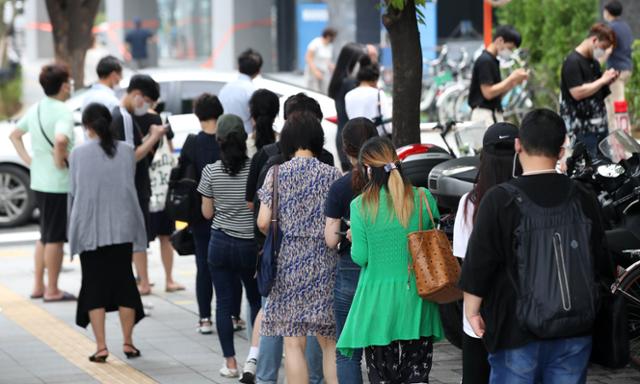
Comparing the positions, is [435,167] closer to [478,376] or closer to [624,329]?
[478,376]

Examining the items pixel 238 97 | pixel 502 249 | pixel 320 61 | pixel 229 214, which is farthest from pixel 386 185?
pixel 320 61

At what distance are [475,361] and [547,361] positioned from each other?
0.79 meters

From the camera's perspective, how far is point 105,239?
331 inches

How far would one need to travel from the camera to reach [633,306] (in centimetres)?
740

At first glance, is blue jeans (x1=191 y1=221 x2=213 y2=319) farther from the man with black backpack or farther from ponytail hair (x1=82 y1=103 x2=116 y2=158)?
the man with black backpack

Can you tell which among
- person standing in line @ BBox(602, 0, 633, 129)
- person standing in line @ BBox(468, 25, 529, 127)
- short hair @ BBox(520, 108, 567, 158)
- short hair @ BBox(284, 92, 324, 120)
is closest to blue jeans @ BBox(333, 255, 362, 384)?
short hair @ BBox(284, 92, 324, 120)

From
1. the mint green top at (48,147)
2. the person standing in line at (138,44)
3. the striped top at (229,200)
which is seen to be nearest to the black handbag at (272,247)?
the striped top at (229,200)

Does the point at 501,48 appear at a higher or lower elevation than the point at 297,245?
higher

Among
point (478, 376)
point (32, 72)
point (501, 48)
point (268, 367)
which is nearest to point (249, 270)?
point (268, 367)

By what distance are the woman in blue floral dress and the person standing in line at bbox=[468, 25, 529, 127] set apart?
Result: 5.13 metres

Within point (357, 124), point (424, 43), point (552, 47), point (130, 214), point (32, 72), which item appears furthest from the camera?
point (32, 72)

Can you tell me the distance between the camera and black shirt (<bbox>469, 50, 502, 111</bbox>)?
1191cm

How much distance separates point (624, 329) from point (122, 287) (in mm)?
4207

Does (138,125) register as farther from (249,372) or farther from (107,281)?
(249,372)
